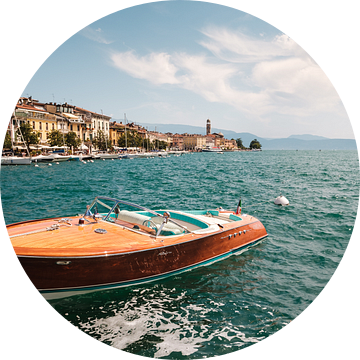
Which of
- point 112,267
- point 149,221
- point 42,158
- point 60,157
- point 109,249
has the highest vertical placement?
point 60,157

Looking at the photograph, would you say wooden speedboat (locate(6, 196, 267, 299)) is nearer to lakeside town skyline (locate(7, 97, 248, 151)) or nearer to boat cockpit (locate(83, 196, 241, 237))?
boat cockpit (locate(83, 196, 241, 237))

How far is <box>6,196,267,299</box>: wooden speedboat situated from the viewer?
740 cm

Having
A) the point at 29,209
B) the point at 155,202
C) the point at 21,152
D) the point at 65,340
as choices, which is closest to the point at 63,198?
the point at 29,209

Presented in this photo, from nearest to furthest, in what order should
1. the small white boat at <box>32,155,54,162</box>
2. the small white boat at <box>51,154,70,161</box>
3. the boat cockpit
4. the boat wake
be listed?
the boat wake < the boat cockpit < the small white boat at <box>32,155,54,162</box> < the small white boat at <box>51,154,70,161</box>

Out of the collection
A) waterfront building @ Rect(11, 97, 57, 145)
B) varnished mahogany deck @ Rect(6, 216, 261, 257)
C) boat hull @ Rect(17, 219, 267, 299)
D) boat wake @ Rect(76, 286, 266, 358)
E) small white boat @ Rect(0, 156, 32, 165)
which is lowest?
boat wake @ Rect(76, 286, 266, 358)

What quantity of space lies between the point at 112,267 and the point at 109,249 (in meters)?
0.51

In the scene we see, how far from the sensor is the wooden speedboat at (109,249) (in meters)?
7.40

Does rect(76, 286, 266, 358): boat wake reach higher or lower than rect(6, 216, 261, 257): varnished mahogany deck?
lower

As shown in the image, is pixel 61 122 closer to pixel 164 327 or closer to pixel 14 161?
pixel 14 161

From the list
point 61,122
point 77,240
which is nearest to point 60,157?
point 61,122

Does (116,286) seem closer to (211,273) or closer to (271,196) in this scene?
(211,273)

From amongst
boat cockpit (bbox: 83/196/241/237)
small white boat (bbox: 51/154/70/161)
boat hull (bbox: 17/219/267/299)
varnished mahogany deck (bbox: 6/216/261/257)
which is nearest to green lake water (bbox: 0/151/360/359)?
boat hull (bbox: 17/219/267/299)

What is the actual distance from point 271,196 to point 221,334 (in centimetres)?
1991

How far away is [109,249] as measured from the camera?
7.96 metres
